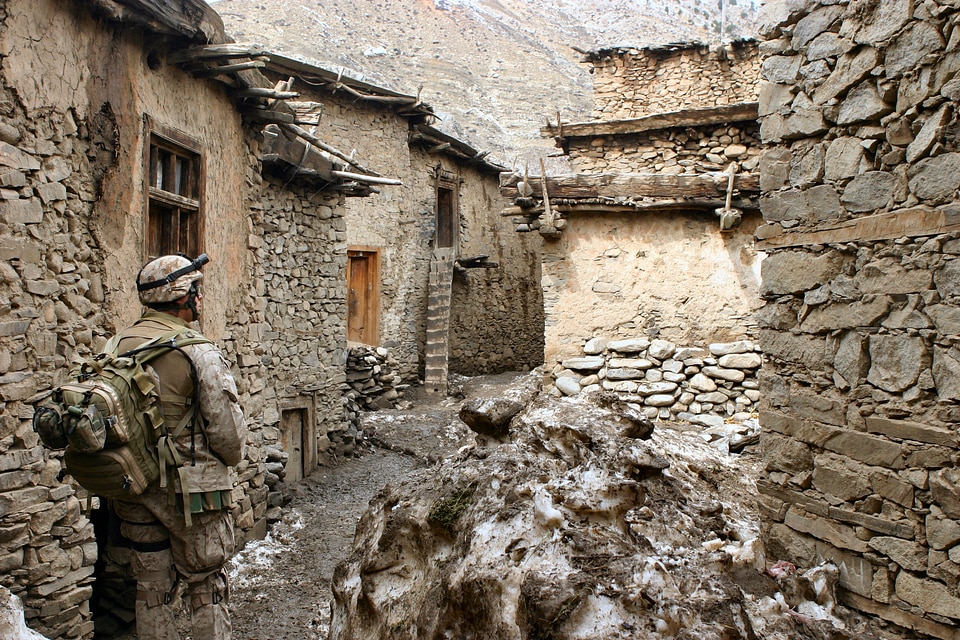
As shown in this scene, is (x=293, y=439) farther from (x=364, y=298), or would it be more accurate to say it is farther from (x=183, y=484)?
(x=183, y=484)

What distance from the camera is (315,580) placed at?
592cm

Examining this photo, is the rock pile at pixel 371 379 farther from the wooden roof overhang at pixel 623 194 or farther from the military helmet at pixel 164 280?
the military helmet at pixel 164 280

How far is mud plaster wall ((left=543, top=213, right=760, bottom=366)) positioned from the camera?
284 inches

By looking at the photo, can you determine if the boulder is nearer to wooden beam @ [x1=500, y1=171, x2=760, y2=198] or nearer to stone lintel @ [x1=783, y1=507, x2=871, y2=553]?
stone lintel @ [x1=783, y1=507, x2=871, y2=553]

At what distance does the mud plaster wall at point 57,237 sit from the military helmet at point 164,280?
1162mm

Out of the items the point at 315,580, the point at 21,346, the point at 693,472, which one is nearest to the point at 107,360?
the point at 21,346

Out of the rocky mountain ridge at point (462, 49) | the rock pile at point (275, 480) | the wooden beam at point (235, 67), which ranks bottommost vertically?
the rock pile at point (275, 480)

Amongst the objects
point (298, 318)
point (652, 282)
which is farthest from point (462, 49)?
point (652, 282)

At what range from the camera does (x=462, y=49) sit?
32062mm

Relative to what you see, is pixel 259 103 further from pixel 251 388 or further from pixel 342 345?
pixel 342 345

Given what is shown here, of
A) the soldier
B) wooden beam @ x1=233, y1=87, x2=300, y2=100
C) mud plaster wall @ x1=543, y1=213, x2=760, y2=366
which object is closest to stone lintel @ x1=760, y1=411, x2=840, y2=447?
the soldier

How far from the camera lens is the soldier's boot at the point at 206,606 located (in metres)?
3.30

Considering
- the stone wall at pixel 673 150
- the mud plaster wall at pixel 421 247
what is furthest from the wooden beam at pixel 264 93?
the mud plaster wall at pixel 421 247

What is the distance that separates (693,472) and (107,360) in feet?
10.3
